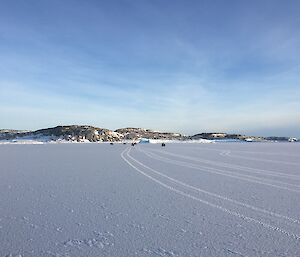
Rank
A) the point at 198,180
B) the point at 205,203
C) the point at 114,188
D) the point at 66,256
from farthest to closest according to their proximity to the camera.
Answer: the point at 198,180, the point at 114,188, the point at 205,203, the point at 66,256

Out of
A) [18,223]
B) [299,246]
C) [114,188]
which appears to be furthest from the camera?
[114,188]

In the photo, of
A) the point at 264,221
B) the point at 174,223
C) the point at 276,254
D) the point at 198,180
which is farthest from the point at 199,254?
the point at 198,180

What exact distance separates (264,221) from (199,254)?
238 centimetres

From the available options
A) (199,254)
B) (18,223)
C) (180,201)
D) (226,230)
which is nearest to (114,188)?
(180,201)

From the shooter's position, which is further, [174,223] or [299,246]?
[174,223]

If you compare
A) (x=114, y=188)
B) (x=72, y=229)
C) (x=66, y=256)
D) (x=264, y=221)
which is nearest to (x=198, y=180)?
(x=114, y=188)

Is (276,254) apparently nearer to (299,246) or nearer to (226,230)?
(299,246)

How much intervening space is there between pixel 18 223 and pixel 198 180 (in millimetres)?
7863

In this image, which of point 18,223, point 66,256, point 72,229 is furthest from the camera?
point 18,223

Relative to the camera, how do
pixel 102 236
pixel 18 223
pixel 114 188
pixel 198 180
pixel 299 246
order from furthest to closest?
pixel 198 180 → pixel 114 188 → pixel 18 223 → pixel 102 236 → pixel 299 246

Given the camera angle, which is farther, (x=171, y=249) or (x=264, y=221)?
(x=264, y=221)

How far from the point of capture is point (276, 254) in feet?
15.5

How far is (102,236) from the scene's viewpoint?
5609 mm

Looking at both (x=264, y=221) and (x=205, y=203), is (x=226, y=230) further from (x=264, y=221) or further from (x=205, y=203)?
(x=205, y=203)
